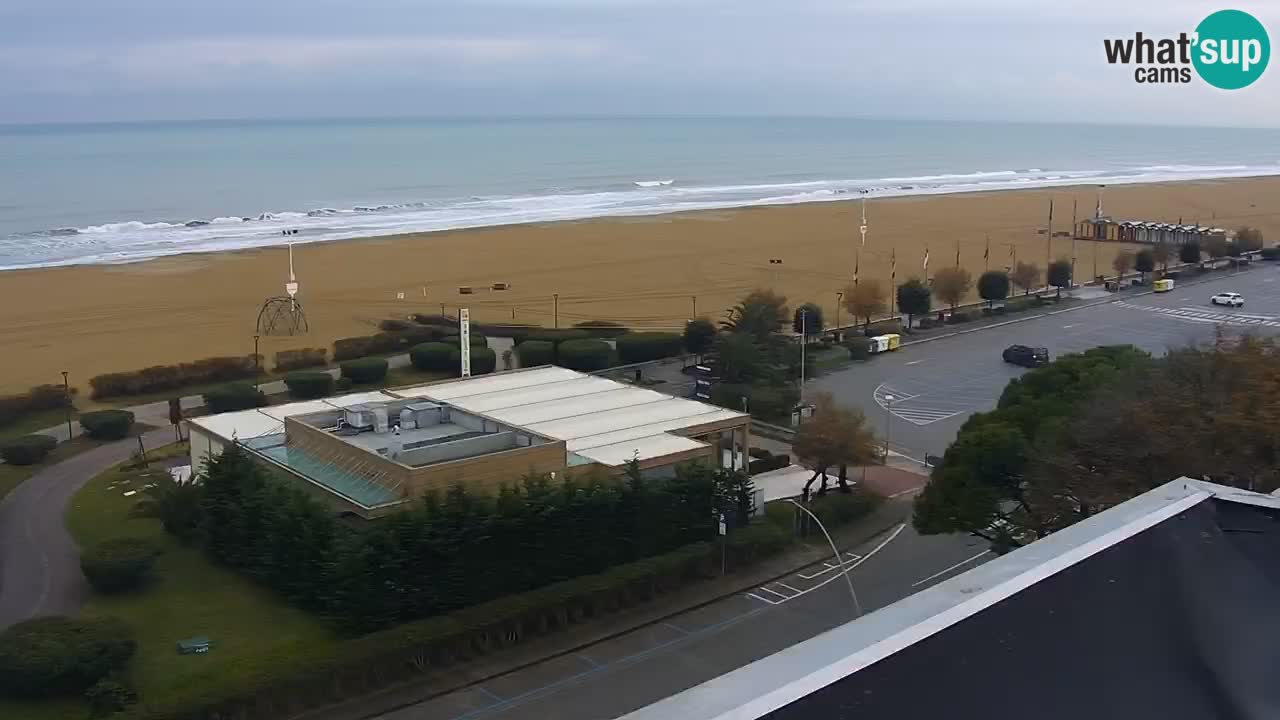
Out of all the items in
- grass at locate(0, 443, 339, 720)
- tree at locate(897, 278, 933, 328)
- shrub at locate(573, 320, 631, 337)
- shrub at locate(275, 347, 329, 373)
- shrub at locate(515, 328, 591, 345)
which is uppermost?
tree at locate(897, 278, 933, 328)

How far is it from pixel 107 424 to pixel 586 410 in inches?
454

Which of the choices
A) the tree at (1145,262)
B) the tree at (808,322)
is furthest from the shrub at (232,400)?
the tree at (1145,262)

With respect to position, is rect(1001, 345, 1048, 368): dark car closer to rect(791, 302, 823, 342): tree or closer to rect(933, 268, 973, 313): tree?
rect(791, 302, 823, 342): tree

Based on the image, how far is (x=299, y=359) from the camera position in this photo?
3375cm

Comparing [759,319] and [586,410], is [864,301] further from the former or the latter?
[586,410]

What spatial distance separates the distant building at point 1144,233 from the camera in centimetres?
5981

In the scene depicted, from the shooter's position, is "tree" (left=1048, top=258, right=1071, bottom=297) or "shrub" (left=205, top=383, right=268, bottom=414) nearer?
"shrub" (left=205, top=383, right=268, bottom=414)

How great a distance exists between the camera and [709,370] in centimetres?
3162

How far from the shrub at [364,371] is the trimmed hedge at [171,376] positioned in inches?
114

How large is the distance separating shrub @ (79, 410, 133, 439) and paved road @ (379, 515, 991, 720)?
1510cm

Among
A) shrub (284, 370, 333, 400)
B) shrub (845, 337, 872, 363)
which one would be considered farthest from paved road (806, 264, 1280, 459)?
shrub (284, 370, 333, 400)

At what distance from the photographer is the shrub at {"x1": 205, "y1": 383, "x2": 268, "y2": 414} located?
28047 millimetres

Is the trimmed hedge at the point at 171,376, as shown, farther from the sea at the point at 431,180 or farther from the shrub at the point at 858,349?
the sea at the point at 431,180

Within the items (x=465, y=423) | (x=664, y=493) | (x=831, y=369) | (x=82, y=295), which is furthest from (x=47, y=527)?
(x=82, y=295)
